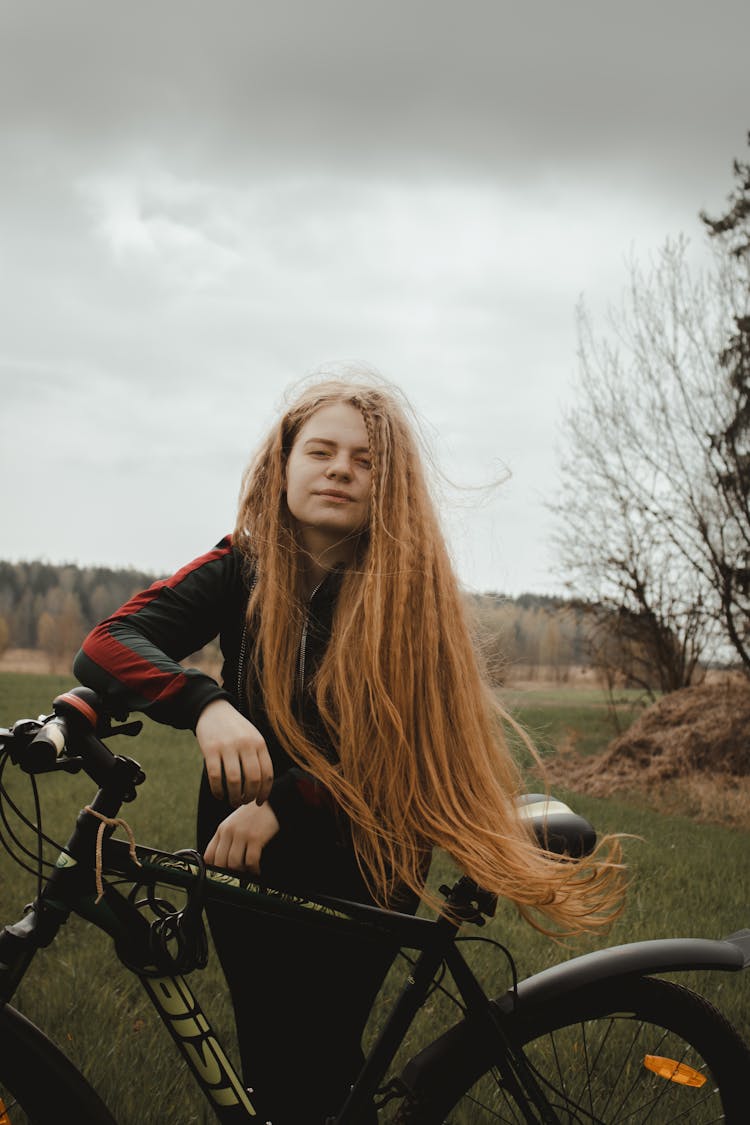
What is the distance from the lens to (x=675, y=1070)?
6.31 feet

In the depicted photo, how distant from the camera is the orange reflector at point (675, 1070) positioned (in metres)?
1.91

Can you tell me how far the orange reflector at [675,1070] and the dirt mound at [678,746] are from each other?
7105 millimetres

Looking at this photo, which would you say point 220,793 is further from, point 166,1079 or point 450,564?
point 166,1079

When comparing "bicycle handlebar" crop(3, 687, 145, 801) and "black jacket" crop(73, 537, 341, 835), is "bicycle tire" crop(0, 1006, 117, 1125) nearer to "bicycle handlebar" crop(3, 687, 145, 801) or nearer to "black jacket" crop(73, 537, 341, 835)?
"bicycle handlebar" crop(3, 687, 145, 801)

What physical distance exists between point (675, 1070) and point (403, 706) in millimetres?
1035

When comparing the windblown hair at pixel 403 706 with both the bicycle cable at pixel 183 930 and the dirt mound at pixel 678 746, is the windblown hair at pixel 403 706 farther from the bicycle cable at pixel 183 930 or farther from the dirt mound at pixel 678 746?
the dirt mound at pixel 678 746

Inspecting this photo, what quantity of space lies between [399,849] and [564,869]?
333mm

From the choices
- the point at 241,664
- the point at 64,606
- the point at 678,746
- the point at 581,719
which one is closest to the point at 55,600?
the point at 64,606

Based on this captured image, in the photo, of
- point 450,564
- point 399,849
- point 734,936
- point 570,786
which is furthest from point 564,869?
point 570,786

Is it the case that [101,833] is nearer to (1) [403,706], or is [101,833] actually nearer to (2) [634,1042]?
(1) [403,706]

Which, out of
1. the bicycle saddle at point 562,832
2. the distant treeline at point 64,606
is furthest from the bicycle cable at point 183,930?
the distant treeline at point 64,606

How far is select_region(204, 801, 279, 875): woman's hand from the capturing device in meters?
1.61

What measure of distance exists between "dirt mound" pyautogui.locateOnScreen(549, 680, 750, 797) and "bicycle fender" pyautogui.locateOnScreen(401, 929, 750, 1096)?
7.40 metres

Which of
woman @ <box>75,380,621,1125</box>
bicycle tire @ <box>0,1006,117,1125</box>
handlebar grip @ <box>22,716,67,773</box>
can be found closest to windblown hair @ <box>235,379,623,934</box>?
woman @ <box>75,380,621,1125</box>
